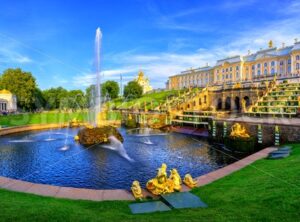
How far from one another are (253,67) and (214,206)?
93.0m

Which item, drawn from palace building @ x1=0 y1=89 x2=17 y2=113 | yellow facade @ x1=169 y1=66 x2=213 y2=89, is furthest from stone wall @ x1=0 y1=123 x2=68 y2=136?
yellow facade @ x1=169 y1=66 x2=213 y2=89

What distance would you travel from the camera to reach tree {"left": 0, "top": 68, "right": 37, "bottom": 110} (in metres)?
70.9

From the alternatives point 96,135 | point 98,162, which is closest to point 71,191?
point 98,162

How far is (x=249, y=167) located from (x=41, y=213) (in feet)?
34.4

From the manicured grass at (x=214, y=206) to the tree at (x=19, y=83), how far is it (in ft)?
227

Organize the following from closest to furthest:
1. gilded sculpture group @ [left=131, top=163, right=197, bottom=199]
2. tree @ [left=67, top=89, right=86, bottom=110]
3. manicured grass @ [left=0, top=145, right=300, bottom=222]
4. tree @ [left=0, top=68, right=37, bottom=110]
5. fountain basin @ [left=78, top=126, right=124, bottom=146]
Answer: manicured grass @ [left=0, top=145, right=300, bottom=222] → gilded sculpture group @ [left=131, top=163, right=197, bottom=199] → fountain basin @ [left=78, top=126, right=124, bottom=146] → tree @ [left=0, top=68, right=37, bottom=110] → tree @ [left=67, top=89, right=86, bottom=110]

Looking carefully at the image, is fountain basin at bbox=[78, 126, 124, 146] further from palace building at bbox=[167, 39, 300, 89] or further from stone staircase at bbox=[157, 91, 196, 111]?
palace building at bbox=[167, 39, 300, 89]

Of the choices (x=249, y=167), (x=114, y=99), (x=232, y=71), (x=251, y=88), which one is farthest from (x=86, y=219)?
(x=114, y=99)

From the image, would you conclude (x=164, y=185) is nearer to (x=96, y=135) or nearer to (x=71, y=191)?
(x=71, y=191)

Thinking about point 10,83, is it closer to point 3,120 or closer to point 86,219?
point 3,120

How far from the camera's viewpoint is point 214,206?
26.2 ft

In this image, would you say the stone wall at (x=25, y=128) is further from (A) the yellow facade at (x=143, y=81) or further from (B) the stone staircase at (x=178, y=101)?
(A) the yellow facade at (x=143, y=81)

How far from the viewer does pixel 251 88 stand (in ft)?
144

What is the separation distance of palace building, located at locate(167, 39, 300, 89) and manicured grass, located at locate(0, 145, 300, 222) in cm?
5867
